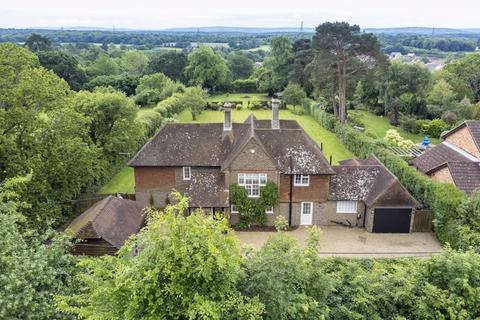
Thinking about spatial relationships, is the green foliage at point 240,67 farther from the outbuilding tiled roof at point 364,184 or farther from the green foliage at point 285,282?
the green foliage at point 285,282

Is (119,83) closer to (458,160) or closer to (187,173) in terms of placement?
(187,173)

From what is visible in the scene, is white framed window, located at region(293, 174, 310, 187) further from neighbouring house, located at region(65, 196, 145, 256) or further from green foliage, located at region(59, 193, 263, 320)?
green foliage, located at region(59, 193, 263, 320)

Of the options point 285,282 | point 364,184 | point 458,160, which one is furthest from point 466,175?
point 285,282

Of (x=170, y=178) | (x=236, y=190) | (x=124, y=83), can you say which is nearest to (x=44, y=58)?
(x=124, y=83)

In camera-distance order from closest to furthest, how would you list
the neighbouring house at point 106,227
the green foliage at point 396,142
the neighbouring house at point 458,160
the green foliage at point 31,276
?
the green foliage at point 31,276
the neighbouring house at point 106,227
the neighbouring house at point 458,160
the green foliage at point 396,142

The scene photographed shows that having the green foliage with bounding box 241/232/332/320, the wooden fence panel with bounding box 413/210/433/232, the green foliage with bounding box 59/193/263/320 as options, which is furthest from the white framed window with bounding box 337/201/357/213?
the green foliage with bounding box 59/193/263/320

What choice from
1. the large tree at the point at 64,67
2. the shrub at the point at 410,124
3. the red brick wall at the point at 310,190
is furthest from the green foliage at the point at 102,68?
the red brick wall at the point at 310,190

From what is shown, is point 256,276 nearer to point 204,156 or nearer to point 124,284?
point 124,284
